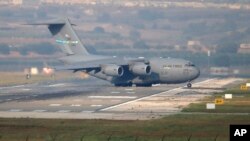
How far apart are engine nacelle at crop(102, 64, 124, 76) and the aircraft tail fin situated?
580 centimetres

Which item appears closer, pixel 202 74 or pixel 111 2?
pixel 202 74

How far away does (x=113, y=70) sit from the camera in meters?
66.2

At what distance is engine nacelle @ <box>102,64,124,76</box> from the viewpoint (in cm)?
6625

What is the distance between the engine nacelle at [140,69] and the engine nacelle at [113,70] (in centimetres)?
87

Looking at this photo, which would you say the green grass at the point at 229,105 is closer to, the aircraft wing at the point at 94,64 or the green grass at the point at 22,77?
the aircraft wing at the point at 94,64

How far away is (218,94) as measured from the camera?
191ft

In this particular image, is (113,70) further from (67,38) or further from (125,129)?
(125,129)

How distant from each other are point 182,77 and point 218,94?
381 inches

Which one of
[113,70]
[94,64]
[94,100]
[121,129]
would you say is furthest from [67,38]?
[121,129]

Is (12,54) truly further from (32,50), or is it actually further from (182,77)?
(182,77)

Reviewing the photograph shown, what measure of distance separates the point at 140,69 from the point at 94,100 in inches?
558

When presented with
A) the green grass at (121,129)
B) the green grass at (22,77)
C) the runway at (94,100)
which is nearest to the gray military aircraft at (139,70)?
the runway at (94,100)

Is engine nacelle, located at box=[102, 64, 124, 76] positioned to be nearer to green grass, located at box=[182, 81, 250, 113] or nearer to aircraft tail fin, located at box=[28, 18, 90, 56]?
aircraft tail fin, located at box=[28, 18, 90, 56]

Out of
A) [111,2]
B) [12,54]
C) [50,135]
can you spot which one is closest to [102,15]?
[111,2]
